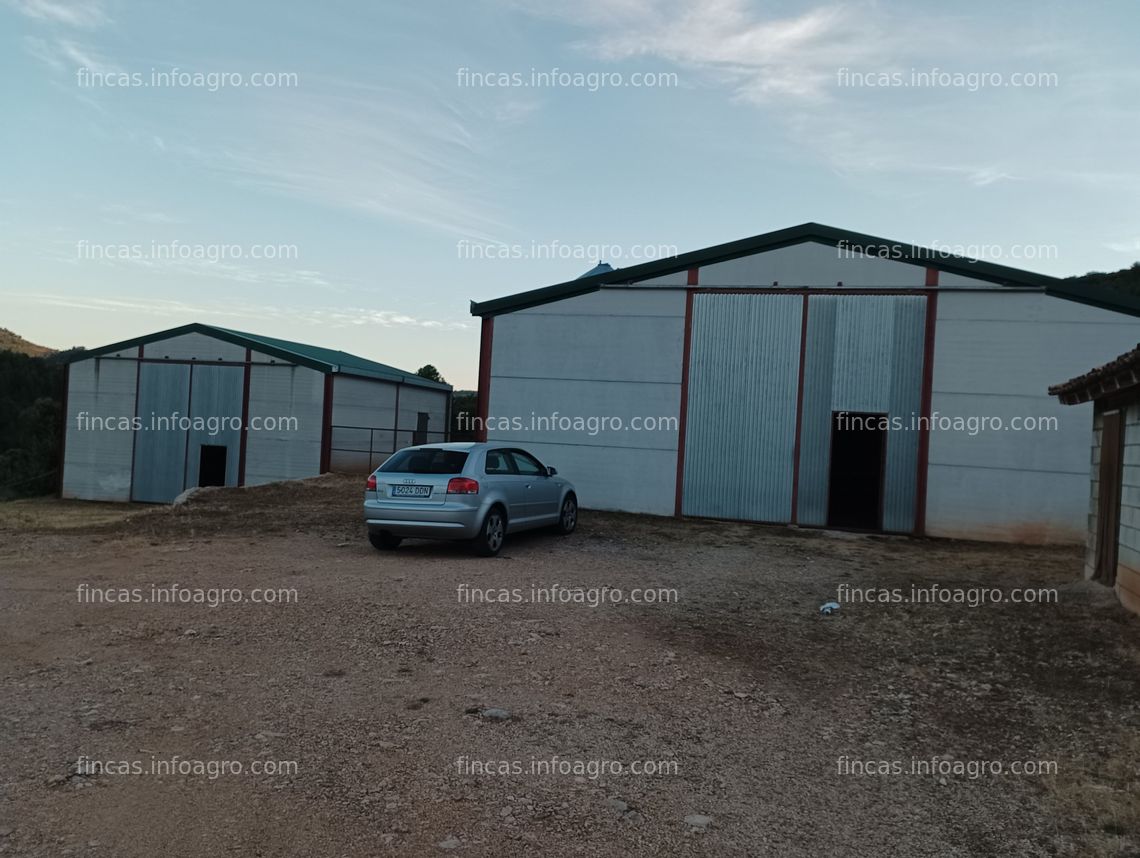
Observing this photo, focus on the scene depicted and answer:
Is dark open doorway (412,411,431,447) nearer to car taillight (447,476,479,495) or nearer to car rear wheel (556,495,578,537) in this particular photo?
car rear wheel (556,495,578,537)

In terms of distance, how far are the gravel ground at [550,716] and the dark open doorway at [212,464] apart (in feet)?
55.1

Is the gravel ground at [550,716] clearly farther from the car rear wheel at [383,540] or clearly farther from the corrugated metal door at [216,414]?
the corrugated metal door at [216,414]

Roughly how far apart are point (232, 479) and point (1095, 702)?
24.9 metres

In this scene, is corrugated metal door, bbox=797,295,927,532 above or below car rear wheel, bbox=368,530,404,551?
above

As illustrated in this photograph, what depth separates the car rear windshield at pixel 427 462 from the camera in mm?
11218

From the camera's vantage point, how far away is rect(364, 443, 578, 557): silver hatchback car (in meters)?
11.0

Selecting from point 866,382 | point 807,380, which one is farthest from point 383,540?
point 866,382

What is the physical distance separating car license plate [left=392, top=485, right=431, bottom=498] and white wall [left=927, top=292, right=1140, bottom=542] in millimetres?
9637

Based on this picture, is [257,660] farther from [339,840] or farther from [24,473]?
[24,473]

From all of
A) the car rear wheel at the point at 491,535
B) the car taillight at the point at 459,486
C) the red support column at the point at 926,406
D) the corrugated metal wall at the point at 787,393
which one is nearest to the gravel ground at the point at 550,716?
the car rear wheel at the point at 491,535

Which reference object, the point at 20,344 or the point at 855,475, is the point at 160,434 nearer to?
the point at 855,475

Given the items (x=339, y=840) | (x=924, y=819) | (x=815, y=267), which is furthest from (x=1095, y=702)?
(x=815, y=267)

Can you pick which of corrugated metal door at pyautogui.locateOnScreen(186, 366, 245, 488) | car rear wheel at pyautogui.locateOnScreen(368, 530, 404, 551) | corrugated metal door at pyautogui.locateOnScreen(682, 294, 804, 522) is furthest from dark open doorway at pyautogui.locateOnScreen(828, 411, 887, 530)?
corrugated metal door at pyautogui.locateOnScreen(186, 366, 245, 488)

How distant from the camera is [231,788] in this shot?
4.42m
